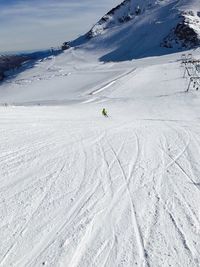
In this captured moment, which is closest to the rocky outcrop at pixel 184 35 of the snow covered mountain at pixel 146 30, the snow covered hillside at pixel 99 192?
the snow covered mountain at pixel 146 30

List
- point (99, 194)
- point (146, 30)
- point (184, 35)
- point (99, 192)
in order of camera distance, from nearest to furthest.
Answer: point (99, 194) → point (99, 192) → point (184, 35) → point (146, 30)

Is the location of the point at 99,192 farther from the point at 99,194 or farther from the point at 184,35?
the point at 184,35

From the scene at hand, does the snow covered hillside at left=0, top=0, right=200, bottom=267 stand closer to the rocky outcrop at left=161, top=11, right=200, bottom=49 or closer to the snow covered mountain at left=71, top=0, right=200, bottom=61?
the rocky outcrop at left=161, top=11, right=200, bottom=49

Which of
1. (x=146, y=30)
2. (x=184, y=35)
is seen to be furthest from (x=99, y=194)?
(x=146, y=30)

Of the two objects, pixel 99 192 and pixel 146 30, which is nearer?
pixel 99 192

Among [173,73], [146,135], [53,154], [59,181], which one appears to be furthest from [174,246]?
[173,73]

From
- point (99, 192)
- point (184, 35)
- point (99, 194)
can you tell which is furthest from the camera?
point (184, 35)

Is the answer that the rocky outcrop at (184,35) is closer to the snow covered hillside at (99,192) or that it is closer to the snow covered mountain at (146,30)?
the snow covered mountain at (146,30)

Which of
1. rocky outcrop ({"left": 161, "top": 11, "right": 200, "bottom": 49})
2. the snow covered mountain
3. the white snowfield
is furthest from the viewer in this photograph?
the snow covered mountain

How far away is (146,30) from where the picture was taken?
138 meters

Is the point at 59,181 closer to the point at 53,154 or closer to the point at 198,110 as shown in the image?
the point at 53,154

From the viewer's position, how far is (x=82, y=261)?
7645 millimetres

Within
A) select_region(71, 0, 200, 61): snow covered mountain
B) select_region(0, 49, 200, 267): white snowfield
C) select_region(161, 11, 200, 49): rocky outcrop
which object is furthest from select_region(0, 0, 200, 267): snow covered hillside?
select_region(71, 0, 200, 61): snow covered mountain

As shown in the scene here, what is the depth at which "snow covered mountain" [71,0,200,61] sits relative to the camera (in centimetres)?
11919
